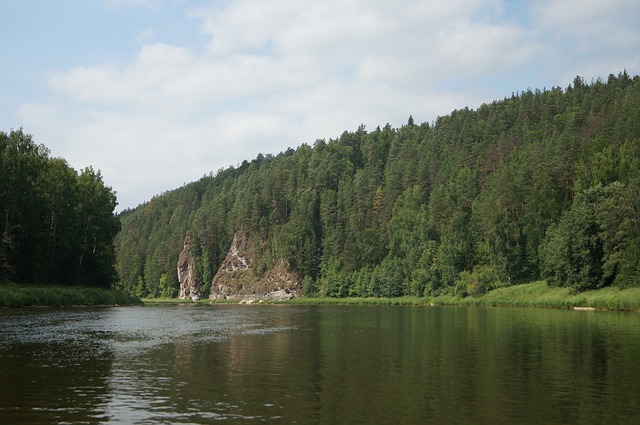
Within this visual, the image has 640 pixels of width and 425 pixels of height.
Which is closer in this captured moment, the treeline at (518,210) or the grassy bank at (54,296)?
the grassy bank at (54,296)

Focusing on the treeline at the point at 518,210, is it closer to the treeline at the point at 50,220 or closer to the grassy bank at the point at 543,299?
the grassy bank at the point at 543,299

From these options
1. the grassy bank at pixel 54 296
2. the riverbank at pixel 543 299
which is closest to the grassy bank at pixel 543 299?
the riverbank at pixel 543 299

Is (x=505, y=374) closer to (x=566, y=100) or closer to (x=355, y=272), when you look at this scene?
(x=355, y=272)

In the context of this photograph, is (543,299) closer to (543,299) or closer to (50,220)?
(543,299)

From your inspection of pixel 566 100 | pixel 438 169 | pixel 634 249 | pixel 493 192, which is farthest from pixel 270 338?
pixel 566 100

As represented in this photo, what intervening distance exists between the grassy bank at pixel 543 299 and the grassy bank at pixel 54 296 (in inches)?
2535

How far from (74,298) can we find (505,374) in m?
83.3

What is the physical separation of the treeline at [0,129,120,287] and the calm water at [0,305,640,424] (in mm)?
46012

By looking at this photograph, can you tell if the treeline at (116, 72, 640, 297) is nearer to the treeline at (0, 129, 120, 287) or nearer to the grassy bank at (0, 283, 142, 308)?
the grassy bank at (0, 283, 142, 308)

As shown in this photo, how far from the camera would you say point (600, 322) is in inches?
2329

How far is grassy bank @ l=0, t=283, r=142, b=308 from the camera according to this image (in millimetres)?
79312

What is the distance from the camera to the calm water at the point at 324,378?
69.8 ft

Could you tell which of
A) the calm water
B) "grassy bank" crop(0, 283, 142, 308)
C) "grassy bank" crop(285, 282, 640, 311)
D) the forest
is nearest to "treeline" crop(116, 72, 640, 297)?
the forest

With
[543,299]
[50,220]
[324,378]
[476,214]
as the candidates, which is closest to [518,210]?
[476,214]
